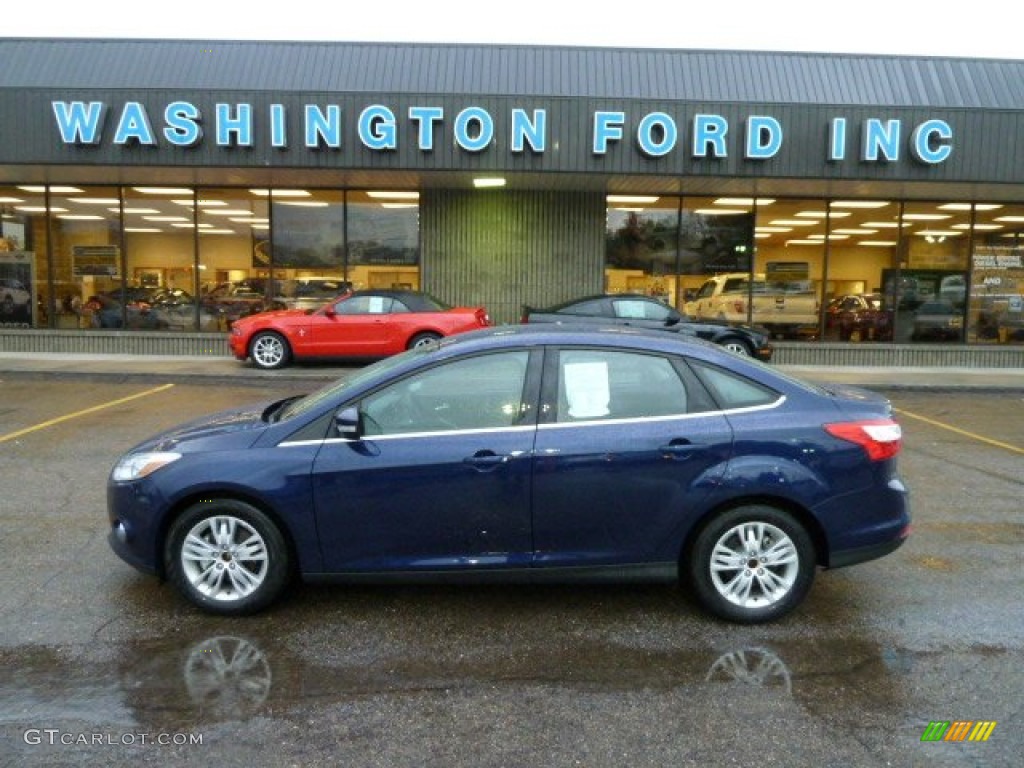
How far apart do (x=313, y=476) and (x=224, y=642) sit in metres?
0.88

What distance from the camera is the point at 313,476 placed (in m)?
4.29

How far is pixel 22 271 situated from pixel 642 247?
1286 centimetres

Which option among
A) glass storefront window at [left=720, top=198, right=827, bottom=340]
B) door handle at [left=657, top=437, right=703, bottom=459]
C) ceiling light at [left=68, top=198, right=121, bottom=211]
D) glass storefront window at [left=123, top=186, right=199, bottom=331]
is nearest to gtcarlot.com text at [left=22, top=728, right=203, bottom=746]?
door handle at [left=657, top=437, right=703, bottom=459]

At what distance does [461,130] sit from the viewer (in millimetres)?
14781

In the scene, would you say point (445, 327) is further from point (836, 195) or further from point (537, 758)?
point (537, 758)

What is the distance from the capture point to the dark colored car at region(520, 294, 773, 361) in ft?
48.6

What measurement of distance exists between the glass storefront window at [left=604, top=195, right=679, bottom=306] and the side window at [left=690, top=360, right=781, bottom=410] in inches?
537

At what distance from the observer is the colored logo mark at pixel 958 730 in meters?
3.38

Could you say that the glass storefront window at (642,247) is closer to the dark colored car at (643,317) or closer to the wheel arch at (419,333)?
the dark colored car at (643,317)

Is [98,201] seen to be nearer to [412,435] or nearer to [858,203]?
[858,203]

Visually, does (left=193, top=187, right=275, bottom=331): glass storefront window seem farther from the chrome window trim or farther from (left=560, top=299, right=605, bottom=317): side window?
the chrome window trim

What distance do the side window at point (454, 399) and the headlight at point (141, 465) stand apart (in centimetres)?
102

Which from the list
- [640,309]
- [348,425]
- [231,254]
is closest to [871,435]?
[348,425]

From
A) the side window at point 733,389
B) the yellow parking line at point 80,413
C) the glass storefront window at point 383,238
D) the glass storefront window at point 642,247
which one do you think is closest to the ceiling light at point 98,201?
the glass storefront window at point 383,238
